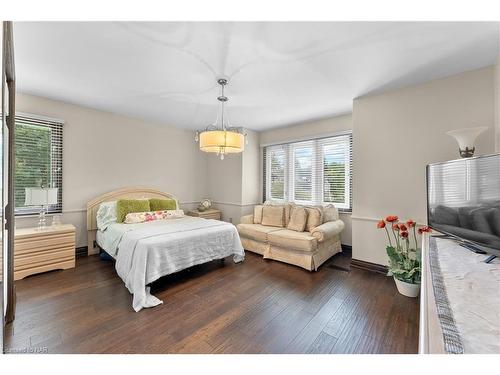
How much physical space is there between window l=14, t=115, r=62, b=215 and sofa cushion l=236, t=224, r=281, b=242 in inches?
117

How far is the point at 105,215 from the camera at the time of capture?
3312 mm

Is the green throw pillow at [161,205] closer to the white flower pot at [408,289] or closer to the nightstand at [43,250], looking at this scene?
the nightstand at [43,250]

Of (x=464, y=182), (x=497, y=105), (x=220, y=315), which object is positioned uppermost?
(x=497, y=105)

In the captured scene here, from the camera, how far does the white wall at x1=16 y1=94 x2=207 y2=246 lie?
10.9 ft


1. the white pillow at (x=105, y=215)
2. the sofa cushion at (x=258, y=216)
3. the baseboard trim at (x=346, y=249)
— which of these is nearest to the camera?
the white pillow at (x=105, y=215)

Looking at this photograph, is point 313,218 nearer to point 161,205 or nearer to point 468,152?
point 468,152

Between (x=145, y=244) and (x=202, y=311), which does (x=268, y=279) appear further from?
(x=145, y=244)

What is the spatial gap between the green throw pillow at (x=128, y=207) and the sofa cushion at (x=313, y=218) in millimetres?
2791

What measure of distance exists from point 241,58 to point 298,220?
2538mm

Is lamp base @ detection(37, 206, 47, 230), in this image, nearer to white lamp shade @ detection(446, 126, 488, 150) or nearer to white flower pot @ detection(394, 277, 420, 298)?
white flower pot @ detection(394, 277, 420, 298)

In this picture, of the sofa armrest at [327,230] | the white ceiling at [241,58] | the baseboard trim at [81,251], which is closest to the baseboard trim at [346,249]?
the sofa armrest at [327,230]

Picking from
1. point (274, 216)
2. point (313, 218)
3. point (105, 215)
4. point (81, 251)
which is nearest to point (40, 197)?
point (105, 215)

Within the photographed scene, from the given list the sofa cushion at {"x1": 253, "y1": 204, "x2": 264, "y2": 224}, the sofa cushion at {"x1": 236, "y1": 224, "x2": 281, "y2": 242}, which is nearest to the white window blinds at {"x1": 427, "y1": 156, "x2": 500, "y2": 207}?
the sofa cushion at {"x1": 236, "y1": 224, "x2": 281, "y2": 242}

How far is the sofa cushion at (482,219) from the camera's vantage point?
4.34 ft
